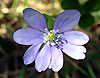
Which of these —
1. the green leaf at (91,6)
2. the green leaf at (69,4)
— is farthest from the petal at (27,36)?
the green leaf at (91,6)

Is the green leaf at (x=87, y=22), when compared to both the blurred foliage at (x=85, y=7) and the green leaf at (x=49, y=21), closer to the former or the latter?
the blurred foliage at (x=85, y=7)

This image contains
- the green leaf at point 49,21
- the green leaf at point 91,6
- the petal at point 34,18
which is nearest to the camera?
the petal at point 34,18

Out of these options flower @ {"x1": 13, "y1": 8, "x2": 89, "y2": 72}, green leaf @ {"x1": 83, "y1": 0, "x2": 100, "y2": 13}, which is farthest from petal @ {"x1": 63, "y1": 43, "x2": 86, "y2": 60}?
green leaf @ {"x1": 83, "y1": 0, "x2": 100, "y2": 13}

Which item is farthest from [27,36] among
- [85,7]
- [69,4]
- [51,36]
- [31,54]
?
[85,7]

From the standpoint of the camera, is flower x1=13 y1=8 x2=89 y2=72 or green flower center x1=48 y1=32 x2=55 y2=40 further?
green flower center x1=48 y1=32 x2=55 y2=40

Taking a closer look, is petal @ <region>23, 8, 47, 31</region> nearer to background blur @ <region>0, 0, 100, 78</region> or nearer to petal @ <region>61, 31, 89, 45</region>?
petal @ <region>61, 31, 89, 45</region>

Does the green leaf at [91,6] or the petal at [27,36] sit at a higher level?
the petal at [27,36]

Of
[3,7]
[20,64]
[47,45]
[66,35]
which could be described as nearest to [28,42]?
[47,45]
